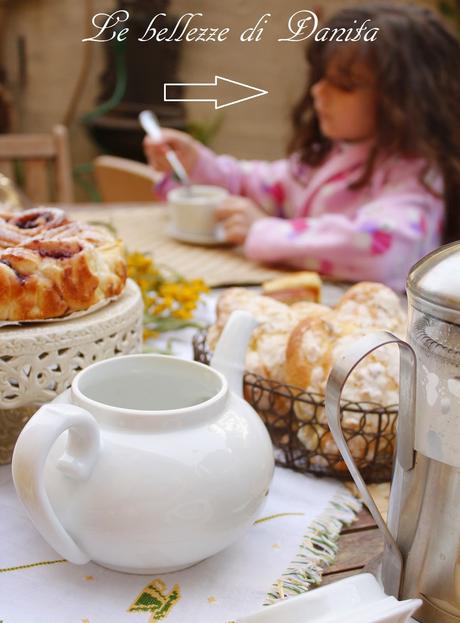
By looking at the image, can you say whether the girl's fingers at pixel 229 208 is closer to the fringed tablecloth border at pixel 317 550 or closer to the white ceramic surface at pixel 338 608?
the fringed tablecloth border at pixel 317 550

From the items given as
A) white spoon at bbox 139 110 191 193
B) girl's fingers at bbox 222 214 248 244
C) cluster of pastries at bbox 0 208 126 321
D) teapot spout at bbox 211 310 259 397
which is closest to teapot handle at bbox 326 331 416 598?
teapot spout at bbox 211 310 259 397

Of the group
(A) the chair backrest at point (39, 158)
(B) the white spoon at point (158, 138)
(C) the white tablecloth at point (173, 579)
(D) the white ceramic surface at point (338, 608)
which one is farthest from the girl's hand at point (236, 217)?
(D) the white ceramic surface at point (338, 608)

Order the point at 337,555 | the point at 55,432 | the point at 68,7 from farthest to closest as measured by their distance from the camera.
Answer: the point at 68,7, the point at 337,555, the point at 55,432

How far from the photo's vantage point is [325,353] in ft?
1.91

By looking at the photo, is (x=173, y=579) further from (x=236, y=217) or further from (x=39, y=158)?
(x=39, y=158)

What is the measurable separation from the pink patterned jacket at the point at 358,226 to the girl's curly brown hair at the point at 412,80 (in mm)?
31

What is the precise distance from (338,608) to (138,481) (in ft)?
0.42

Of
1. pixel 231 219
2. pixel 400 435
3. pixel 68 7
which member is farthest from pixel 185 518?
pixel 68 7

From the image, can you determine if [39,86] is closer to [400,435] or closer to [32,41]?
[32,41]

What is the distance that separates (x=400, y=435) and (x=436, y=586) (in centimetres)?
9

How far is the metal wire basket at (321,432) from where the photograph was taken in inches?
21.6

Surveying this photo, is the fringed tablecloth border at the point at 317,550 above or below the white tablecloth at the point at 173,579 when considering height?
below

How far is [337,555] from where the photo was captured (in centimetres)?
49

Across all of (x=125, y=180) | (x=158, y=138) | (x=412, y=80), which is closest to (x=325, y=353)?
(x=412, y=80)
